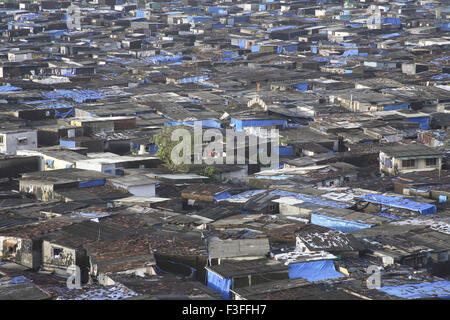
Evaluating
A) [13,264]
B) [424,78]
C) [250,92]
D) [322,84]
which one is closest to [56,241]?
[13,264]

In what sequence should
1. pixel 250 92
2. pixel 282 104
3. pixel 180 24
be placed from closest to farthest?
pixel 282 104, pixel 250 92, pixel 180 24

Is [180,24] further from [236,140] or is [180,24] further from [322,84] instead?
[236,140]

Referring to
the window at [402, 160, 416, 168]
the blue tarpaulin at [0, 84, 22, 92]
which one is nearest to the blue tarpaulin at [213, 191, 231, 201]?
the window at [402, 160, 416, 168]

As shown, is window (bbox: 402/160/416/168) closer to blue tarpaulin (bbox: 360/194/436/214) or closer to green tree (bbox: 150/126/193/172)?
blue tarpaulin (bbox: 360/194/436/214)

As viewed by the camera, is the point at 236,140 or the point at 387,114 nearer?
the point at 236,140

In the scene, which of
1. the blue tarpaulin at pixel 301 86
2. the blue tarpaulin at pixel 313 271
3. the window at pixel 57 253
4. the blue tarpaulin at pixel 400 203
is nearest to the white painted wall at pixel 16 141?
the window at pixel 57 253

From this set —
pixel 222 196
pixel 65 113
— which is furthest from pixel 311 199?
pixel 65 113

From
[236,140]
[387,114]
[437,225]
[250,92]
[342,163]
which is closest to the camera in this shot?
[437,225]

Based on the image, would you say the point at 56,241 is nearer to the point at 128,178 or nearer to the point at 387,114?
the point at 128,178
